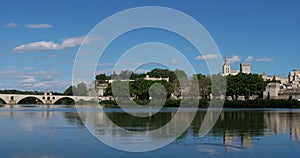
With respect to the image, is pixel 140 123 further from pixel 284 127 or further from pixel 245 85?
pixel 245 85

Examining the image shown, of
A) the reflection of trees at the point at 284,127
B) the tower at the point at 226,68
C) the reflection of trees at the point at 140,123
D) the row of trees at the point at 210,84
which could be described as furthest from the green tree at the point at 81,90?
the reflection of trees at the point at 284,127

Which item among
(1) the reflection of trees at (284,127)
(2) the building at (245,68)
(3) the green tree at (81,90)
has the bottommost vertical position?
(1) the reflection of trees at (284,127)

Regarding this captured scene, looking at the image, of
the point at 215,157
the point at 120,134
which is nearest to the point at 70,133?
the point at 120,134

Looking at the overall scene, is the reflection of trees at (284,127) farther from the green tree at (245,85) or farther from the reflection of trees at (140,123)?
the green tree at (245,85)

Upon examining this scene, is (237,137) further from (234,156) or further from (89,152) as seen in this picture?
(89,152)

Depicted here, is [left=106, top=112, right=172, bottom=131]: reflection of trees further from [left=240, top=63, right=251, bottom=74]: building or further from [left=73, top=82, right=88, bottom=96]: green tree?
[left=240, top=63, right=251, bottom=74]: building

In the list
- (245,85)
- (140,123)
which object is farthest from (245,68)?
(140,123)

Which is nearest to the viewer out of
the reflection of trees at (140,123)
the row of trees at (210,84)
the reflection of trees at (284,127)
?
the reflection of trees at (284,127)

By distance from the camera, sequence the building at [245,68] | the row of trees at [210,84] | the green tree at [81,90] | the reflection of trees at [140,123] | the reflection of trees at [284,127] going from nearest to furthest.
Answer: the reflection of trees at [284,127], the reflection of trees at [140,123], the row of trees at [210,84], the green tree at [81,90], the building at [245,68]

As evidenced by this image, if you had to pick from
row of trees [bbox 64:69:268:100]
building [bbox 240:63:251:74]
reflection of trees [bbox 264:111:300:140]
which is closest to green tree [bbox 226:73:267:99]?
row of trees [bbox 64:69:268:100]

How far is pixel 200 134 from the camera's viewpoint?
23219 millimetres

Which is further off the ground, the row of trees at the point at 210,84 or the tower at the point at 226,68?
the tower at the point at 226,68

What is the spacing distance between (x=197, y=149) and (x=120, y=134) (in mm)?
6882

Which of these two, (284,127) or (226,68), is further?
(226,68)
